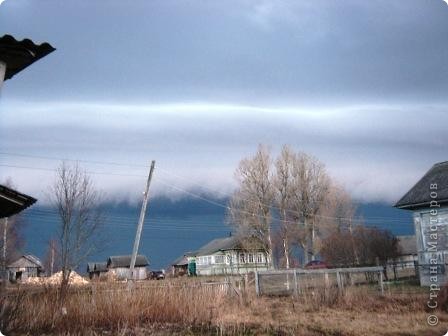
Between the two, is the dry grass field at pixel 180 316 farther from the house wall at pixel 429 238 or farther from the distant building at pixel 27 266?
the distant building at pixel 27 266

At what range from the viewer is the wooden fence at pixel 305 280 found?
1584 centimetres

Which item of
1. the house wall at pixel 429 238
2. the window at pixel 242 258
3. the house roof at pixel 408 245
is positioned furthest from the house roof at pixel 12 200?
the house roof at pixel 408 245

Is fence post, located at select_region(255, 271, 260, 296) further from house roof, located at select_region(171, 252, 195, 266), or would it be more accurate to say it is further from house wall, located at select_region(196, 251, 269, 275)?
house roof, located at select_region(171, 252, 195, 266)

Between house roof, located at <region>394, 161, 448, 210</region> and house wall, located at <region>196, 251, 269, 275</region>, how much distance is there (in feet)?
108

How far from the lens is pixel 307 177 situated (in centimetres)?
3850

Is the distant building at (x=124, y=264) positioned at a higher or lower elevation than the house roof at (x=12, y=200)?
lower

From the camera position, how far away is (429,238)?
17.9 metres

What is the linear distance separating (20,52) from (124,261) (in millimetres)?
71324

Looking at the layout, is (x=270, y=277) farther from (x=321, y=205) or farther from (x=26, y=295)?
(x=321, y=205)

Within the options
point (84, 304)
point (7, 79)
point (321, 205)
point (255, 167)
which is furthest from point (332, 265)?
point (7, 79)

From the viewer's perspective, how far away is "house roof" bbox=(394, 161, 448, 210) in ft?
58.0

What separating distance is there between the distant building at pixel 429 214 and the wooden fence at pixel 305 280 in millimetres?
2070

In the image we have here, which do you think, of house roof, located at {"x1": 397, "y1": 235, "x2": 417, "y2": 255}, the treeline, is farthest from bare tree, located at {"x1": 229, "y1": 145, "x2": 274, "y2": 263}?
house roof, located at {"x1": 397, "y1": 235, "x2": 417, "y2": 255}

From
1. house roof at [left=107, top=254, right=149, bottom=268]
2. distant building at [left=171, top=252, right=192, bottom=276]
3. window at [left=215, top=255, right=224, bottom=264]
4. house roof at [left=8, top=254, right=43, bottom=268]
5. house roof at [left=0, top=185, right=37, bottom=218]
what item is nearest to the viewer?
house roof at [left=0, top=185, right=37, bottom=218]
